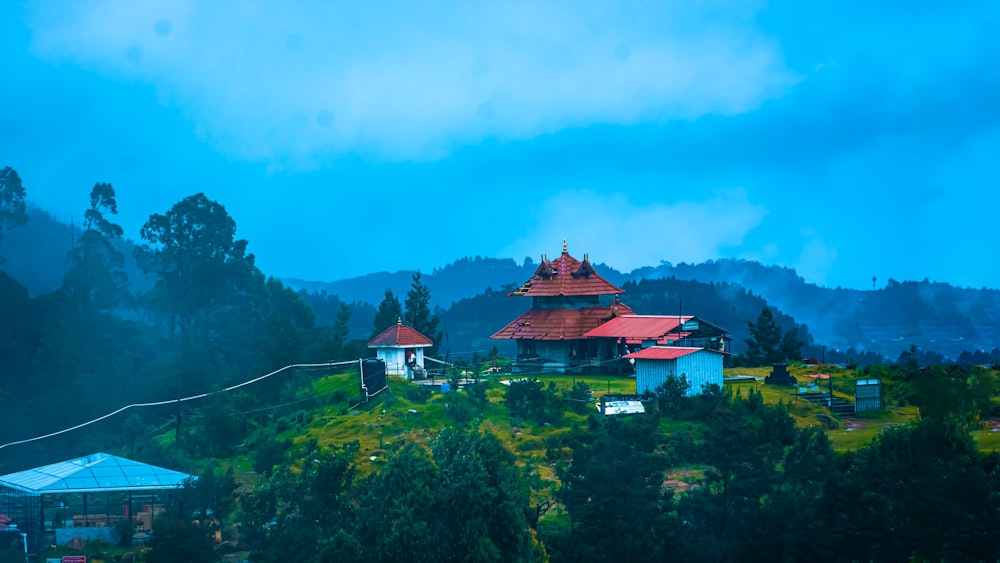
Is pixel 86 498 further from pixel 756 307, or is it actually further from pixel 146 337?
pixel 756 307

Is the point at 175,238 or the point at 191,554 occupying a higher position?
the point at 175,238

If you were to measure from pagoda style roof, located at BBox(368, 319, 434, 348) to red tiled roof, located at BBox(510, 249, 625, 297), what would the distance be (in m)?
5.72

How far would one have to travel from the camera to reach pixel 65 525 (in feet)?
102

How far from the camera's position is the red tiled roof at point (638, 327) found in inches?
1575

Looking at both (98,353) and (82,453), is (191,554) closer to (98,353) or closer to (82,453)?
(82,453)

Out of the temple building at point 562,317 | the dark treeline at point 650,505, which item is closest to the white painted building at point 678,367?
the dark treeline at point 650,505

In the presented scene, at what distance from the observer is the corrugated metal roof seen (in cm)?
3138

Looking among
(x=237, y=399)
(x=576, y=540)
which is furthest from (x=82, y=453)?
(x=576, y=540)

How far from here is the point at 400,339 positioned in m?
41.3

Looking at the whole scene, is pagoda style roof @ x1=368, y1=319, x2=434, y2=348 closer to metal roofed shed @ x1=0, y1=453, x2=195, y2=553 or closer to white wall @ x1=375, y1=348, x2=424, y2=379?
white wall @ x1=375, y1=348, x2=424, y2=379

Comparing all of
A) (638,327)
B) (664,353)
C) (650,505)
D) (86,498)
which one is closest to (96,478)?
(86,498)

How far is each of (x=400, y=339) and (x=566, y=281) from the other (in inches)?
311

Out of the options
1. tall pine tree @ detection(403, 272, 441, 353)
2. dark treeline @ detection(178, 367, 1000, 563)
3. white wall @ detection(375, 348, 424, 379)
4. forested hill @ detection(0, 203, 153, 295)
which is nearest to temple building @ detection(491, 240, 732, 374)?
white wall @ detection(375, 348, 424, 379)

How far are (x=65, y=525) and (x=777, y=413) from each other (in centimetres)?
1929
